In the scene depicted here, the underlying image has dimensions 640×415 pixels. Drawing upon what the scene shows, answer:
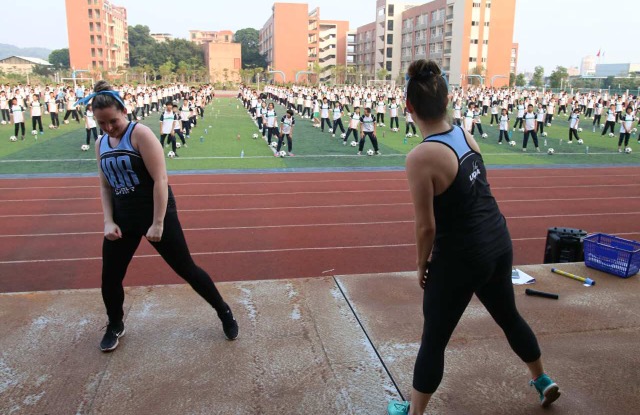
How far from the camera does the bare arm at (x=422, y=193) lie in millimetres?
2039

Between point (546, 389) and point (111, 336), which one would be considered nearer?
point (546, 389)

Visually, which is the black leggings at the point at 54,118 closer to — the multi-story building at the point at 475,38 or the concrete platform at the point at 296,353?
the concrete platform at the point at 296,353

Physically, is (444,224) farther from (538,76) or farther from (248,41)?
(248,41)

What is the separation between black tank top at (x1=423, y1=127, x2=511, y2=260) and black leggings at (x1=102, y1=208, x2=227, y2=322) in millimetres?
1580

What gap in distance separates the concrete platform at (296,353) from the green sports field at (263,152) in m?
9.82

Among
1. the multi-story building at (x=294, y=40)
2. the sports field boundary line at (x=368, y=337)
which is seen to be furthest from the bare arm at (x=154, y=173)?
the multi-story building at (x=294, y=40)

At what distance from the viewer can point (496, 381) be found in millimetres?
2883

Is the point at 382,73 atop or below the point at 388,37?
below

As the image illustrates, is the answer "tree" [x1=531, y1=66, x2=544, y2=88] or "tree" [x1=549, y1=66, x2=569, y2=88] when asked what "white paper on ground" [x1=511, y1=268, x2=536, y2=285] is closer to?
"tree" [x1=549, y1=66, x2=569, y2=88]

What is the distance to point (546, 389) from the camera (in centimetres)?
257

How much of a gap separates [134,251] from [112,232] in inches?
8.2

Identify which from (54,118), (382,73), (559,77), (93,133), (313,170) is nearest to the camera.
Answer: (313,170)

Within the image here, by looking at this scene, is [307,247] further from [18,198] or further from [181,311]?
[18,198]

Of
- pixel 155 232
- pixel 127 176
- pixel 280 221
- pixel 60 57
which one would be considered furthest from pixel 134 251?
pixel 60 57
